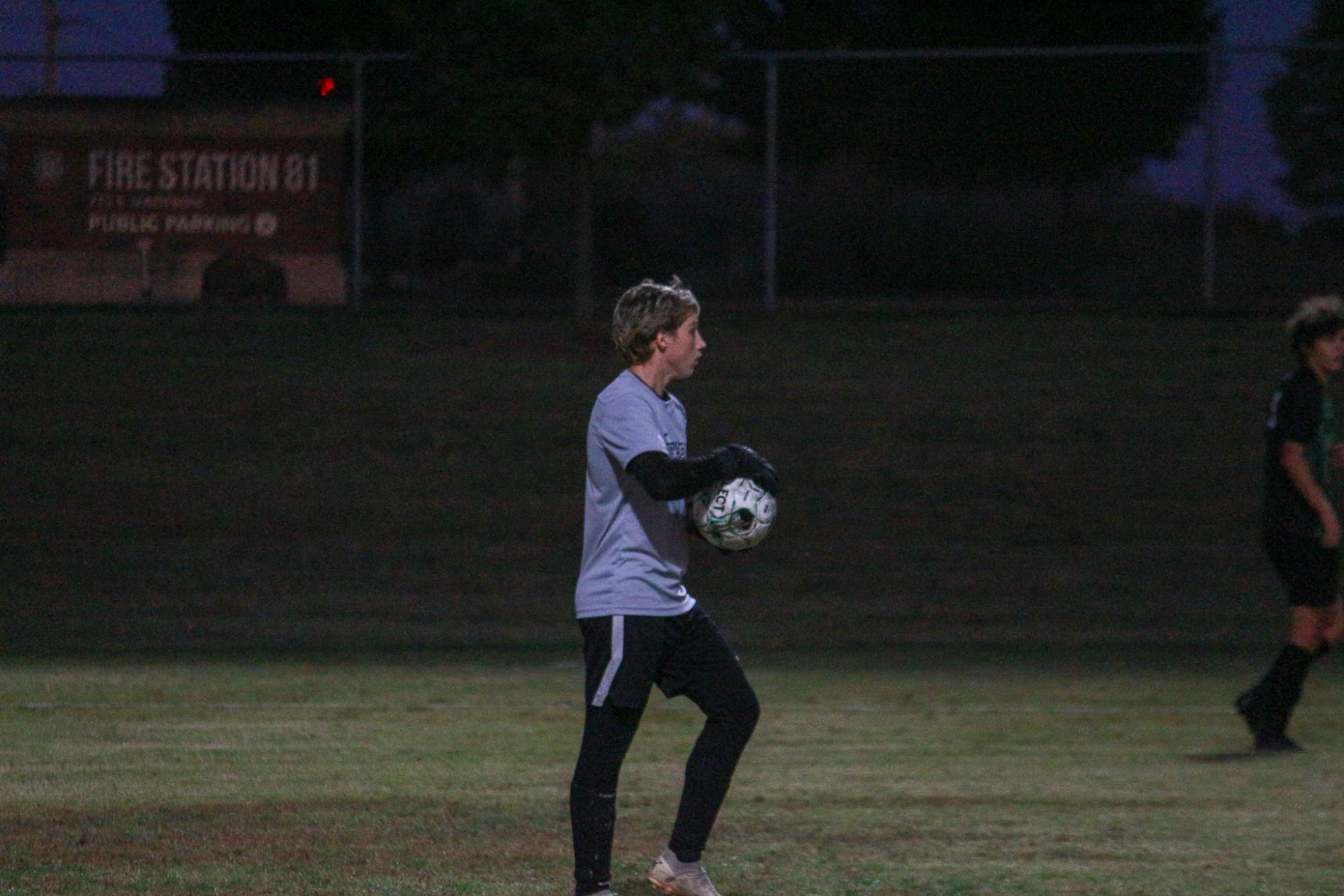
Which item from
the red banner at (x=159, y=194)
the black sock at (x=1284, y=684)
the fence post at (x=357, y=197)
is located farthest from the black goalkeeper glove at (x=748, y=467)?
the fence post at (x=357, y=197)

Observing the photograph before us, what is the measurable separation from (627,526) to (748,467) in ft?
1.30

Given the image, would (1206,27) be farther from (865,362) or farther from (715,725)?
(715,725)

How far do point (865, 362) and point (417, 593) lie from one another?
6.85m

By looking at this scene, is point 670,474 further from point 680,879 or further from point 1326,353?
point 1326,353

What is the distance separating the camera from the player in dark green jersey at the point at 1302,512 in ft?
27.2

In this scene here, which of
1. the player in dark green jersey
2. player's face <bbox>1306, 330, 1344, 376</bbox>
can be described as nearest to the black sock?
the player in dark green jersey

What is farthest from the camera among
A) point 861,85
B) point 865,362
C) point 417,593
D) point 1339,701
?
point 861,85

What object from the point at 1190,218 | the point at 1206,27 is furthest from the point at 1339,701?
the point at 1206,27

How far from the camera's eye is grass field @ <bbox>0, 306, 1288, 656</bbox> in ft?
46.7

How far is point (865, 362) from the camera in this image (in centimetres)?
1964

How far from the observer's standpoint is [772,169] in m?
20.8

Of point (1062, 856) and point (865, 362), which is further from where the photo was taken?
point (865, 362)

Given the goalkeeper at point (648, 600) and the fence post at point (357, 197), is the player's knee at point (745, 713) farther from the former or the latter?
the fence post at point (357, 197)

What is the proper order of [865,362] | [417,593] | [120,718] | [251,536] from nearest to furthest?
[120,718] < [417,593] < [251,536] < [865,362]
